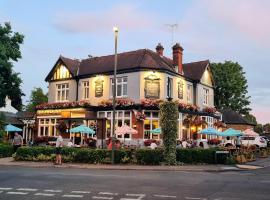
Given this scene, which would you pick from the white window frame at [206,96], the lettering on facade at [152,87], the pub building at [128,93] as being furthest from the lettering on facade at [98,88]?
the white window frame at [206,96]

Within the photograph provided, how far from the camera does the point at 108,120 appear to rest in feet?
126

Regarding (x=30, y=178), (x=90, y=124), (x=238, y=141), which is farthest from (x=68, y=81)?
(x=30, y=178)

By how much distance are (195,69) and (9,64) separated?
66.7 feet

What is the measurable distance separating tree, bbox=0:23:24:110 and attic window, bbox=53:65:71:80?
516 cm

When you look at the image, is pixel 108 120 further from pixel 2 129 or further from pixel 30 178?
pixel 30 178

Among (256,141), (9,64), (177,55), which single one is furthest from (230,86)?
(9,64)

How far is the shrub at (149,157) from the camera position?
25000 millimetres

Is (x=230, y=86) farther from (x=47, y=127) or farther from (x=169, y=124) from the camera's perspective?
(x=169, y=124)

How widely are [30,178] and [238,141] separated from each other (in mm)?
33536

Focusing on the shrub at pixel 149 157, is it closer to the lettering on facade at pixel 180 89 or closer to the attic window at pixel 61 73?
the lettering on facade at pixel 180 89

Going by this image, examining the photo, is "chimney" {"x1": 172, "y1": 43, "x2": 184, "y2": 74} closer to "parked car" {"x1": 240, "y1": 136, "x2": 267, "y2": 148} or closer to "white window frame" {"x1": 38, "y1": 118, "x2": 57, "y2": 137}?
"parked car" {"x1": 240, "y1": 136, "x2": 267, "y2": 148}

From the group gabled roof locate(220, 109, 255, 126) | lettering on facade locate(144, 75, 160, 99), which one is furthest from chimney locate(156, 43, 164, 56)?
gabled roof locate(220, 109, 255, 126)

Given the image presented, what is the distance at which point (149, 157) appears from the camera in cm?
2500

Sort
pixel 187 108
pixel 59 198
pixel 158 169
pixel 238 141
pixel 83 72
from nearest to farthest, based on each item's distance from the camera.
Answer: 1. pixel 59 198
2. pixel 158 169
3. pixel 187 108
4. pixel 83 72
5. pixel 238 141
